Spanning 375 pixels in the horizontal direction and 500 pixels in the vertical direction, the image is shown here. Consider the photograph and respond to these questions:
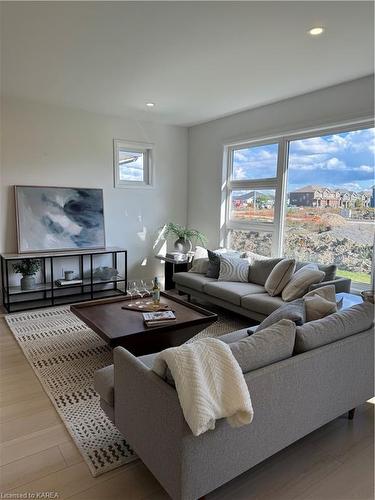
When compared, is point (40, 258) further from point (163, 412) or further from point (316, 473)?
point (316, 473)

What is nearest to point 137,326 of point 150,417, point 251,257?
point 150,417

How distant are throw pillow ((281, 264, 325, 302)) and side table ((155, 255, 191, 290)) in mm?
1952

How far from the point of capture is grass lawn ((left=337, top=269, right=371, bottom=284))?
3719 mm

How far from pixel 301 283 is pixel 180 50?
242cm

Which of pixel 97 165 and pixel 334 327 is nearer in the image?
pixel 334 327

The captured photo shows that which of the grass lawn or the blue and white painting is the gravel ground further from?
the blue and white painting

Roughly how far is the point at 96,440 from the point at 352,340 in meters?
1.63

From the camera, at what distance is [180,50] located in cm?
292

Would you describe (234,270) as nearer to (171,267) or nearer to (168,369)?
(171,267)

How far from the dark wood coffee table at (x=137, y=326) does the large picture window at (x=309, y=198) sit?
1.86 metres

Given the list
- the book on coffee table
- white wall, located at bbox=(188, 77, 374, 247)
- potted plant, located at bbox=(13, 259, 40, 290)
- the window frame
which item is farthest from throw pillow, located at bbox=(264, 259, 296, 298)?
potted plant, located at bbox=(13, 259, 40, 290)

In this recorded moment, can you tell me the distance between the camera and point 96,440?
6.83 ft

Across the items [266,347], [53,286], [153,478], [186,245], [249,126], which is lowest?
[153,478]

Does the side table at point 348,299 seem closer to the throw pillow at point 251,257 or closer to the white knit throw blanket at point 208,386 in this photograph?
the throw pillow at point 251,257
